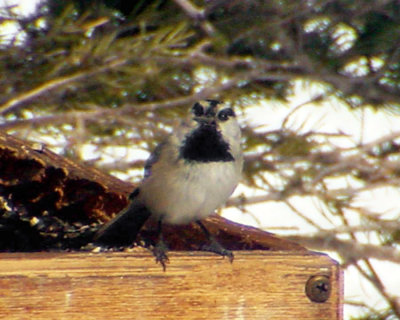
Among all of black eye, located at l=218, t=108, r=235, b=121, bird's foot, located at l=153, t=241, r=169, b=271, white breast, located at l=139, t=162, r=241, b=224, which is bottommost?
bird's foot, located at l=153, t=241, r=169, b=271

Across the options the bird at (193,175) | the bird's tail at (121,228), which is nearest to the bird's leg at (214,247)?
the bird at (193,175)

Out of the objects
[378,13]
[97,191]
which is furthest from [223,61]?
[97,191]

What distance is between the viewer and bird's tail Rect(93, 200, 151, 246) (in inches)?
46.6

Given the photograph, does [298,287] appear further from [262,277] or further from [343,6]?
[343,6]

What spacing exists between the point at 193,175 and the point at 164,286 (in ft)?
0.82

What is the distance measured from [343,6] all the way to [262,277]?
1.17 m

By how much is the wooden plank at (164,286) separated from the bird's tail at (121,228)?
224 mm

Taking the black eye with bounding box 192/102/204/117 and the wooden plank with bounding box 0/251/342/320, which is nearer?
the wooden plank with bounding box 0/251/342/320

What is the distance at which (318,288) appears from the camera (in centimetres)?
100

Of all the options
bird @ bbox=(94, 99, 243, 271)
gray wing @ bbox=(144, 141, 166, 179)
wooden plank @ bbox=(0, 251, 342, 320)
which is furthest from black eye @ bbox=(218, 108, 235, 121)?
wooden plank @ bbox=(0, 251, 342, 320)

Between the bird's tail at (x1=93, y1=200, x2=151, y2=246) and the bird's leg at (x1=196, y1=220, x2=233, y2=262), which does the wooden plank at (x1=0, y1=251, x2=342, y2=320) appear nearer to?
the bird's leg at (x1=196, y1=220, x2=233, y2=262)

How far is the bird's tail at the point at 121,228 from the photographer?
1.18 m

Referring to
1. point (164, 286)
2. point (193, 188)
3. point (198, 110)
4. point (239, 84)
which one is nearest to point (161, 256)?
point (164, 286)

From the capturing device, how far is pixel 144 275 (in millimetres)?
941
